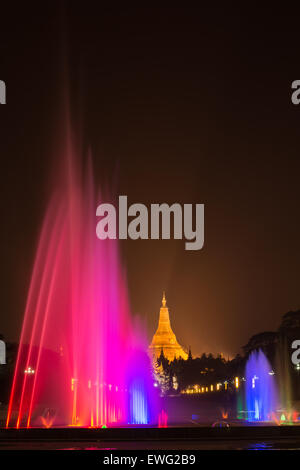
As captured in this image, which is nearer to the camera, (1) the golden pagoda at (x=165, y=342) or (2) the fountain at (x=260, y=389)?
A: (2) the fountain at (x=260, y=389)

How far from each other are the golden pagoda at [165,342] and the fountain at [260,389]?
253ft

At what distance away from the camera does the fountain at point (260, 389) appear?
147ft

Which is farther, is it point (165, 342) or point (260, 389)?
point (165, 342)

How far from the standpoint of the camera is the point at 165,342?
174 meters

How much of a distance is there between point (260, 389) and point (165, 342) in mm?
107640

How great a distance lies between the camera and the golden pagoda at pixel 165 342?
169m

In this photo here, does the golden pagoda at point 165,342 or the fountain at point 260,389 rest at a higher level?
the golden pagoda at point 165,342

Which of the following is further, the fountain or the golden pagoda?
the golden pagoda

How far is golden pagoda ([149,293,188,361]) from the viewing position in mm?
168625

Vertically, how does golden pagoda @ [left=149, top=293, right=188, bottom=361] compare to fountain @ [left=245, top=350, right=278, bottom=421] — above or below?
above

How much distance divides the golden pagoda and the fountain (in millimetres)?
76965
